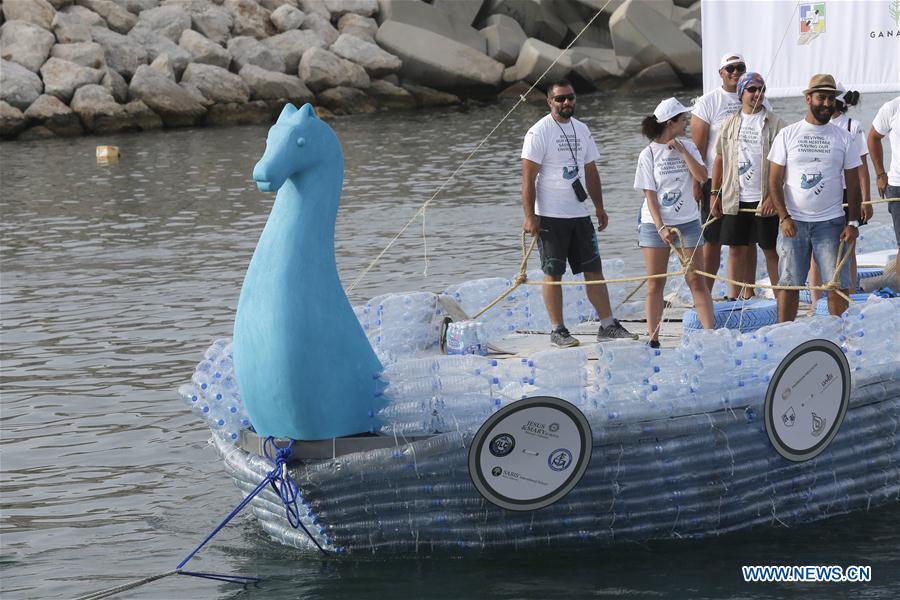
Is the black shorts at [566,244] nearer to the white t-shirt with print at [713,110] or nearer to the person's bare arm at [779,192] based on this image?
the person's bare arm at [779,192]

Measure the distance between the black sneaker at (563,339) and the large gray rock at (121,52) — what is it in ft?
81.4

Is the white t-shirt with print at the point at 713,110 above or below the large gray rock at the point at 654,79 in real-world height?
above

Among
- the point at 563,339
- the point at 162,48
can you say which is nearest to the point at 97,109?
the point at 162,48

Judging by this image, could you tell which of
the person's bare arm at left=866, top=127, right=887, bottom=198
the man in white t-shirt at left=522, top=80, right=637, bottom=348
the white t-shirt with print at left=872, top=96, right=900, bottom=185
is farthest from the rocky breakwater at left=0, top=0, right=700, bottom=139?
the man in white t-shirt at left=522, top=80, right=637, bottom=348

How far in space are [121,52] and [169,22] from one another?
2108 millimetres

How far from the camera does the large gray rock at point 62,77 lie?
30.0 metres

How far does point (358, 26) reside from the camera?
115ft

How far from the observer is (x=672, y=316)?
31.7ft

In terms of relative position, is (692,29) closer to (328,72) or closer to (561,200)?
(328,72)

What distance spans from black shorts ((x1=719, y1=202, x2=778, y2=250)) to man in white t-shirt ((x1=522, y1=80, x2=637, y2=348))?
107cm

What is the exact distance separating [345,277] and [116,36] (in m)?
19.6

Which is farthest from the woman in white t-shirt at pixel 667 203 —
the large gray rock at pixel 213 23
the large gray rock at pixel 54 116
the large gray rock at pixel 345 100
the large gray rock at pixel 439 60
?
the large gray rock at pixel 213 23

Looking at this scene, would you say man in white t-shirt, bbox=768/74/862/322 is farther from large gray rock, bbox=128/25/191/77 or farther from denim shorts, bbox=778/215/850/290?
large gray rock, bbox=128/25/191/77

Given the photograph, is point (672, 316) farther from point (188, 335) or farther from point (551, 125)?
point (188, 335)
